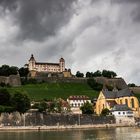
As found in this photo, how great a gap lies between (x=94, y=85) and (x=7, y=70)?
1229 inches

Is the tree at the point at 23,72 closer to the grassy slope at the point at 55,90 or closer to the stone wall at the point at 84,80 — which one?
the stone wall at the point at 84,80

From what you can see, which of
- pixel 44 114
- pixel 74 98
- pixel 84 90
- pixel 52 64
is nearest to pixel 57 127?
pixel 44 114

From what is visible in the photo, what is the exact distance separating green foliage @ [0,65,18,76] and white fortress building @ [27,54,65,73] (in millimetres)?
17291

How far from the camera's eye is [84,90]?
129 m

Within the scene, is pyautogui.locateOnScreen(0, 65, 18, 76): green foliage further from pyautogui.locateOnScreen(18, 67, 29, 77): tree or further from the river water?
the river water

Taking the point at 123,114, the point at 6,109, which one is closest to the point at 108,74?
the point at 123,114

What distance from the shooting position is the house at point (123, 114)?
90.5m

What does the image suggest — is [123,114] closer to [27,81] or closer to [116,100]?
[116,100]

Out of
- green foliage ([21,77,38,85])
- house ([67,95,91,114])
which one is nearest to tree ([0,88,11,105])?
house ([67,95,91,114])

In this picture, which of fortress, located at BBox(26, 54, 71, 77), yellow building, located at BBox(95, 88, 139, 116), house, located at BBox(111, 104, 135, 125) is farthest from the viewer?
fortress, located at BBox(26, 54, 71, 77)

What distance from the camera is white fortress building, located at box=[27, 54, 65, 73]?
16082cm

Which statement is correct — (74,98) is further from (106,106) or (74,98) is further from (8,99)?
(8,99)

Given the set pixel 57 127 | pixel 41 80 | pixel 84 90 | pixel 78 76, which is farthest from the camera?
pixel 78 76

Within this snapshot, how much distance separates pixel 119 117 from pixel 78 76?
60.5 m
